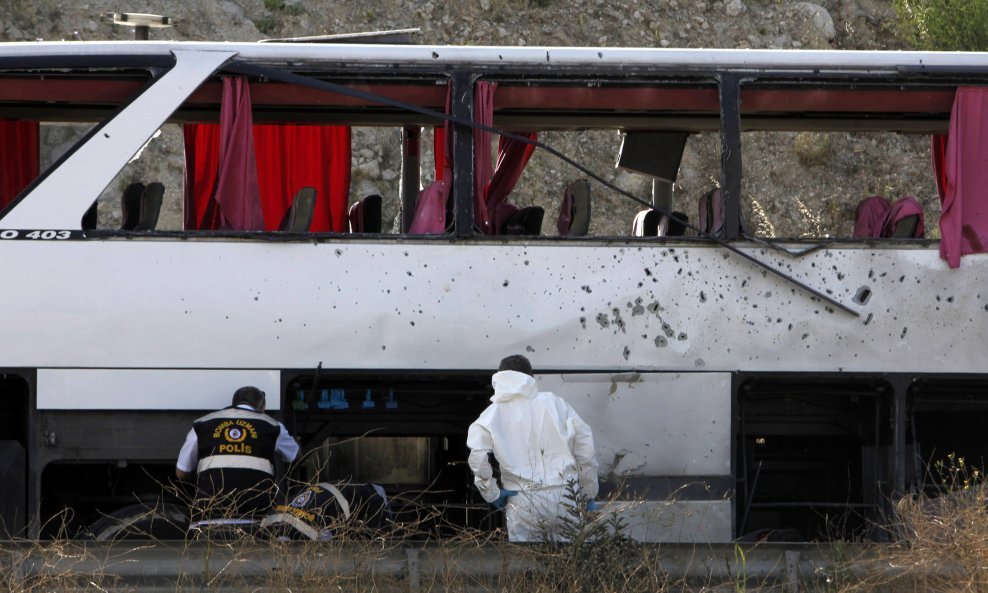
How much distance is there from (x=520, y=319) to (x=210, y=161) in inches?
111

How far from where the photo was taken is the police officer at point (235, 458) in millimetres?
Answer: 6266

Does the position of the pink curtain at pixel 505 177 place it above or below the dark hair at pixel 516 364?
above

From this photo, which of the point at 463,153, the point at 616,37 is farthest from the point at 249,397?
the point at 616,37

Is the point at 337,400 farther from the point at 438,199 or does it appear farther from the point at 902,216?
the point at 902,216

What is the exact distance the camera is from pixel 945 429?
7699 mm

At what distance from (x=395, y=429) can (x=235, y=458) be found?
3.76 feet

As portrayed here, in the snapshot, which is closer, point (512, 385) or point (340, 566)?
point (340, 566)

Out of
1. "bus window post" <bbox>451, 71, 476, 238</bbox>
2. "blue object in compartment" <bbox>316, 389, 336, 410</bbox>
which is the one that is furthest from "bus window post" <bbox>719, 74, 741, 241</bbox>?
"blue object in compartment" <bbox>316, 389, 336, 410</bbox>

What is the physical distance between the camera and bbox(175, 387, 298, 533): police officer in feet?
20.6

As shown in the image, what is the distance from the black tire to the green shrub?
727 inches

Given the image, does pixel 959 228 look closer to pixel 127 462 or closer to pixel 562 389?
pixel 562 389

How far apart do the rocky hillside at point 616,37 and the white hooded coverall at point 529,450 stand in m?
13.3

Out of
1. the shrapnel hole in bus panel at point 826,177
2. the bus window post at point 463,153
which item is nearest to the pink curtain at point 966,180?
the bus window post at point 463,153

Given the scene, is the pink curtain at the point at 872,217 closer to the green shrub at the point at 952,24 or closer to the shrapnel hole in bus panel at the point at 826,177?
the shrapnel hole in bus panel at the point at 826,177
